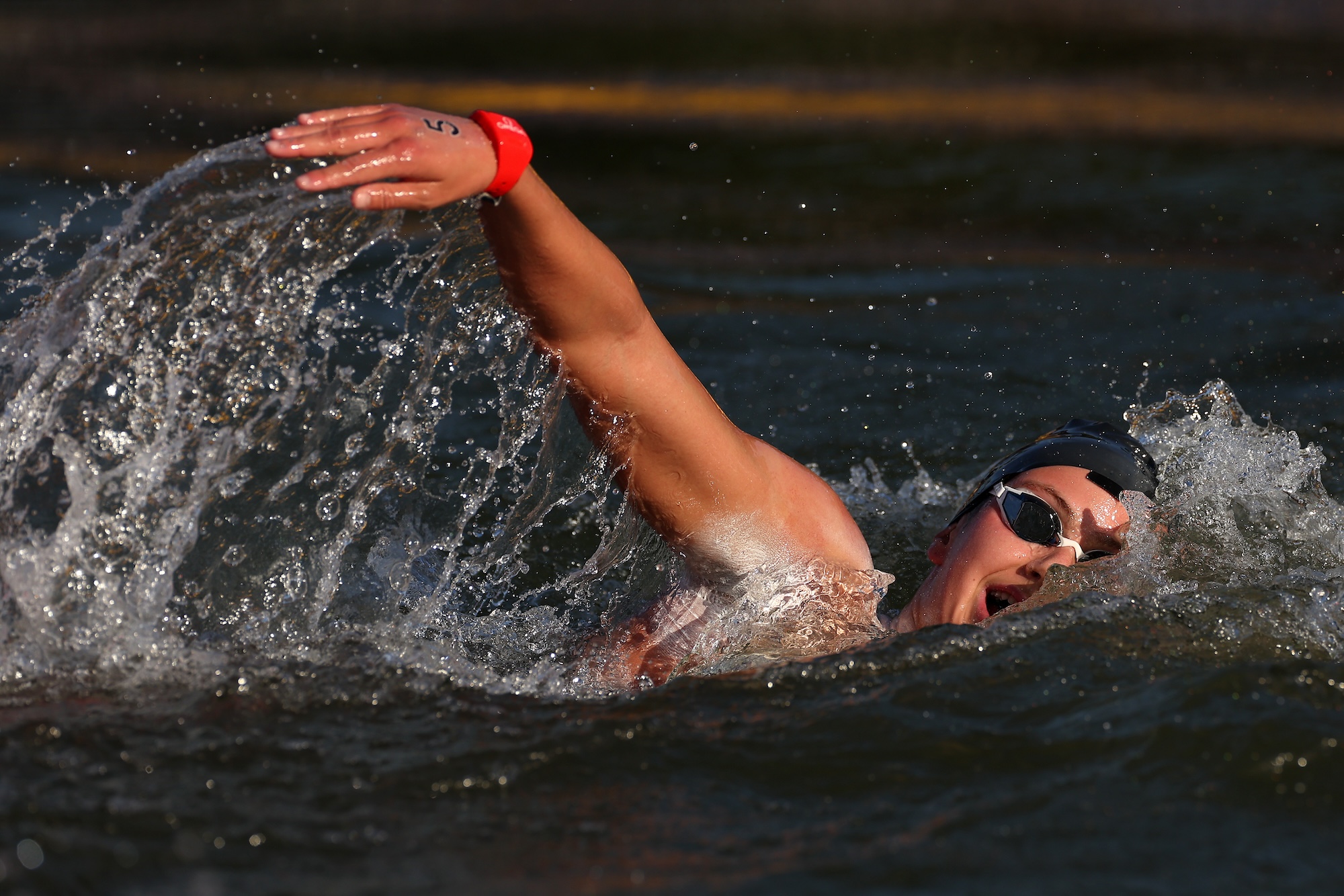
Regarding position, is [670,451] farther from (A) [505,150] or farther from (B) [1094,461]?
(B) [1094,461]

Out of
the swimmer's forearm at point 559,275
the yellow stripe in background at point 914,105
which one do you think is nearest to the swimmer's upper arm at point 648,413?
the swimmer's forearm at point 559,275

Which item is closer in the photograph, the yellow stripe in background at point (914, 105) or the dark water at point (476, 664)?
the dark water at point (476, 664)

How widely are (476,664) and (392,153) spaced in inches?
46.5

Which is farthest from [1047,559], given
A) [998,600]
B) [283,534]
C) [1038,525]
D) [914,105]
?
[914,105]

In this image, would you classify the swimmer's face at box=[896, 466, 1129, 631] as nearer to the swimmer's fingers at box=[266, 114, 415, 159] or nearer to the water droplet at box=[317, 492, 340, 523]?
the water droplet at box=[317, 492, 340, 523]

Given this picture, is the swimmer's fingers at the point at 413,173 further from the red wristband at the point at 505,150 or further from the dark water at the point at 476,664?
the dark water at the point at 476,664

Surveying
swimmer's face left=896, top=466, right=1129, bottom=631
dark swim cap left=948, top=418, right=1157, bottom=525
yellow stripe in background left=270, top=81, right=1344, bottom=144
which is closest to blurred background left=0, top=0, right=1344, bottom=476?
yellow stripe in background left=270, top=81, right=1344, bottom=144

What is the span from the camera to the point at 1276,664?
2785 millimetres

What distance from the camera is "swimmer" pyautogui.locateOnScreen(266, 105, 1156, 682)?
2.29 meters

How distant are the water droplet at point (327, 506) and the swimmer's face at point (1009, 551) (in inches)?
55.5

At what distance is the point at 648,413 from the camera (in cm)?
270

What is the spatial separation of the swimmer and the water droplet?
0.76 m

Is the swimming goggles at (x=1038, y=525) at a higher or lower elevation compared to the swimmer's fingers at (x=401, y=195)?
lower

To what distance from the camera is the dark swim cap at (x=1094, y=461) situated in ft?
10.8
